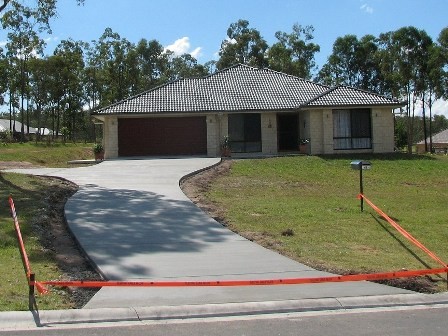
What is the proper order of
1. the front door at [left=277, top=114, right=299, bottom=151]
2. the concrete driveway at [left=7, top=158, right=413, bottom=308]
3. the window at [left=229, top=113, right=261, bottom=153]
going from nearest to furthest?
the concrete driveway at [left=7, top=158, right=413, bottom=308]
the window at [left=229, top=113, right=261, bottom=153]
the front door at [left=277, top=114, right=299, bottom=151]

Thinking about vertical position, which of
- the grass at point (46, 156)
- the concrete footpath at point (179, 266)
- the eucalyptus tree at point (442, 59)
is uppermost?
the eucalyptus tree at point (442, 59)

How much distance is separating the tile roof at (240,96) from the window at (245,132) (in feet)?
2.62

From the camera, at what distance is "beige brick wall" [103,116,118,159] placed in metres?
30.8

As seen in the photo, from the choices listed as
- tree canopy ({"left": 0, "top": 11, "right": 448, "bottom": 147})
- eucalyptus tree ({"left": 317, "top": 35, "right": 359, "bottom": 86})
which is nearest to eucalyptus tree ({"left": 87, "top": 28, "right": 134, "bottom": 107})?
tree canopy ({"left": 0, "top": 11, "right": 448, "bottom": 147})

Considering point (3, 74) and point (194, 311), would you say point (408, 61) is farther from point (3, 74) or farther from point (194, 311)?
point (194, 311)

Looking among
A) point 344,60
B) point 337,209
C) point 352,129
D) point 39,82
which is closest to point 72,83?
point 39,82

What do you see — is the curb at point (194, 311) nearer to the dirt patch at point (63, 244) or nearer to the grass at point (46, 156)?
the dirt patch at point (63, 244)

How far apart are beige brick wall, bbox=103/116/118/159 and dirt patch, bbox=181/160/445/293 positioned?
8.63 m

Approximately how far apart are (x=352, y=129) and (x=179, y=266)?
76.7 ft

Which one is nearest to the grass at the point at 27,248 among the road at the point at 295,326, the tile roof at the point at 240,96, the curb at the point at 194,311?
the curb at the point at 194,311

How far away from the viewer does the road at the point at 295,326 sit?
5.94 metres

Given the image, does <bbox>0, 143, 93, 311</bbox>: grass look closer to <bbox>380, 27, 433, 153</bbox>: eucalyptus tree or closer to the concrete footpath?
the concrete footpath

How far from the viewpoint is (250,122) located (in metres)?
31.6

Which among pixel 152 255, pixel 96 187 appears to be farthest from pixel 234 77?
pixel 152 255
